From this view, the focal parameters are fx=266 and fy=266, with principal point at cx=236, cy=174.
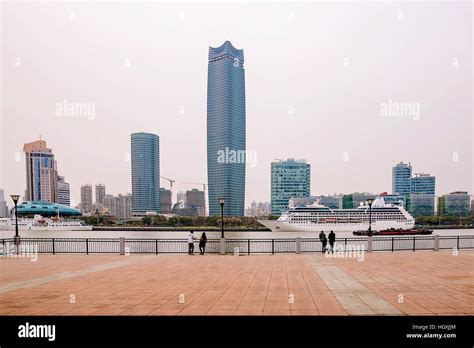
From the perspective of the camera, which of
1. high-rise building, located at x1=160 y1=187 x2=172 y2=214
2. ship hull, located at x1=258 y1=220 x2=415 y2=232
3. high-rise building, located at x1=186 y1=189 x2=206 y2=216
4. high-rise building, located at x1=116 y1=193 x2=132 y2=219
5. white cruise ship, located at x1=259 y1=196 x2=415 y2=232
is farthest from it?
high-rise building, located at x1=186 y1=189 x2=206 y2=216

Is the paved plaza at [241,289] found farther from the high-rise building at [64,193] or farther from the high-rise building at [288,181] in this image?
the high-rise building at [64,193]

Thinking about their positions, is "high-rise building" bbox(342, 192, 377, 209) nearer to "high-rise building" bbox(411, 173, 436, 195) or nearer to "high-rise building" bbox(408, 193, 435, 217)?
"high-rise building" bbox(408, 193, 435, 217)

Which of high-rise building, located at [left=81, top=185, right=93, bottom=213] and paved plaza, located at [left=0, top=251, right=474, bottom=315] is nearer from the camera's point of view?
paved plaza, located at [left=0, top=251, right=474, bottom=315]

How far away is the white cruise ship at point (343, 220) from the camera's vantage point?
62719 mm

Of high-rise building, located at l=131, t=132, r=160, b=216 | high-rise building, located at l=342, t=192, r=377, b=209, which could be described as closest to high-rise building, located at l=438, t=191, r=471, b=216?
high-rise building, located at l=342, t=192, r=377, b=209

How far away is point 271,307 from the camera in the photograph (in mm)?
6559

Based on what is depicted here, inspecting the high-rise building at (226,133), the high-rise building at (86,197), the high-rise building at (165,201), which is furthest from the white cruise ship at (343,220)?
the high-rise building at (86,197)

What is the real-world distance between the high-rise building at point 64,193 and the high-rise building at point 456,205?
664 ft

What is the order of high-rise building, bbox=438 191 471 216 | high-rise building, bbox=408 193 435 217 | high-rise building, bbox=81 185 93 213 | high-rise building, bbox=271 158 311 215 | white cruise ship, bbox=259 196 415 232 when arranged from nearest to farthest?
white cruise ship, bbox=259 196 415 232 → high-rise building, bbox=438 191 471 216 → high-rise building, bbox=408 193 435 217 → high-rise building, bbox=271 158 311 215 → high-rise building, bbox=81 185 93 213

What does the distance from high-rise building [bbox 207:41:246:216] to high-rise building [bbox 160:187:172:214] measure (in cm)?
5923

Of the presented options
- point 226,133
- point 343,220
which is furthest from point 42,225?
point 343,220

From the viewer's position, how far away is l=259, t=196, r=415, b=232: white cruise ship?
62719 mm

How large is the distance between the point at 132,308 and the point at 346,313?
509 cm
